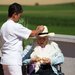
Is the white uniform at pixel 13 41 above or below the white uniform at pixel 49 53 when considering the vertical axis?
above

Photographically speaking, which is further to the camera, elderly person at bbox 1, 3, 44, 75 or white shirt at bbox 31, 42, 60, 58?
white shirt at bbox 31, 42, 60, 58

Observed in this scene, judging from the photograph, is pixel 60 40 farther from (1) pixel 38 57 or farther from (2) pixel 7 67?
(2) pixel 7 67

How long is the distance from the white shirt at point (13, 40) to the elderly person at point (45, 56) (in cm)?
62

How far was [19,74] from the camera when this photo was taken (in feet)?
18.8

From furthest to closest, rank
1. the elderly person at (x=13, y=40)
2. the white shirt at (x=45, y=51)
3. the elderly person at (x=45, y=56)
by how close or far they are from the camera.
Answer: the white shirt at (x=45, y=51)
the elderly person at (x=45, y=56)
the elderly person at (x=13, y=40)

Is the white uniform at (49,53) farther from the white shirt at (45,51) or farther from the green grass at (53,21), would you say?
the green grass at (53,21)

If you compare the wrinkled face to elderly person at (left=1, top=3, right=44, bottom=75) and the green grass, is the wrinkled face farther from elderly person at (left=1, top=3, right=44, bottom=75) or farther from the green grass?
the green grass

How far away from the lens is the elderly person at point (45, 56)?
20.8ft

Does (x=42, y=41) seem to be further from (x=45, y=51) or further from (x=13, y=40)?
(x=13, y=40)

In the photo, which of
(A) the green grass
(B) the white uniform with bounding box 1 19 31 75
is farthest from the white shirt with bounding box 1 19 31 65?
(A) the green grass

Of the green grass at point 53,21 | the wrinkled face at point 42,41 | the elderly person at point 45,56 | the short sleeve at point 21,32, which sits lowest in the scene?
the green grass at point 53,21

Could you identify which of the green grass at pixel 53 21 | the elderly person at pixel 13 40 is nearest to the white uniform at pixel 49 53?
the elderly person at pixel 13 40

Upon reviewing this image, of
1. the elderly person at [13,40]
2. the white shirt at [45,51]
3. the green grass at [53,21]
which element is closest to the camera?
the elderly person at [13,40]

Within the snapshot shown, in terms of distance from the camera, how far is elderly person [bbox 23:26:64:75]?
6332mm
